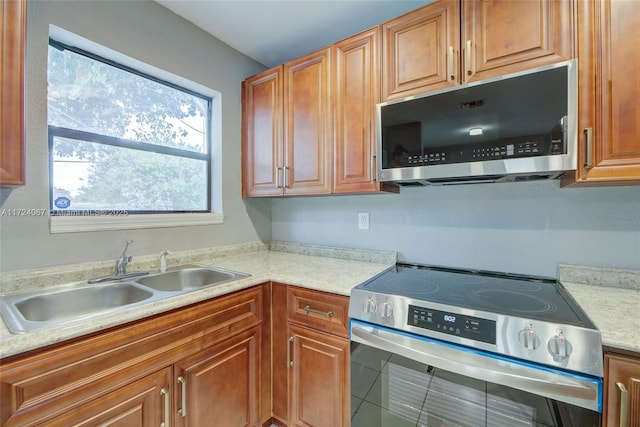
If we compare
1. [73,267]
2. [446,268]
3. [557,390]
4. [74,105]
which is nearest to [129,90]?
[74,105]

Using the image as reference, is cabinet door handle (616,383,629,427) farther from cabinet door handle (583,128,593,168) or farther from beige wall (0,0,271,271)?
beige wall (0,0,271,271)

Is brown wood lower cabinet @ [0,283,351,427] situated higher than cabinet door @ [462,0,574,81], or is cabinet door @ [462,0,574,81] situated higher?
cabinet door @ [462,0,574,81]

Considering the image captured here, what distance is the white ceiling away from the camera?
1.67 meters

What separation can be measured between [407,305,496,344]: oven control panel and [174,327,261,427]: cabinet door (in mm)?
842

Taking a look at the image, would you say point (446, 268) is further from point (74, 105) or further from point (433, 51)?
point (74, 105)

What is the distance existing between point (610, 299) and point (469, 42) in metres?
1.26

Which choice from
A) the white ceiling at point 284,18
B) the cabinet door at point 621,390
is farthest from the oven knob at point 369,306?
the white ceiling at point 284,18

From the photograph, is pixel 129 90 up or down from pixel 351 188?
up

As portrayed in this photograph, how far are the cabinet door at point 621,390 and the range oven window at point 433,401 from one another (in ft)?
0.13

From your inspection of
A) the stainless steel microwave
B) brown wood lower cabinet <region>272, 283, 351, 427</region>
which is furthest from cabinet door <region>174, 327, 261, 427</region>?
the stainless steel microwave

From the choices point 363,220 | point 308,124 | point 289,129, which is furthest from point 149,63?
point 363,220

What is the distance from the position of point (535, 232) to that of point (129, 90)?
2.43m

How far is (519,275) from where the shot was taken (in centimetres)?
151

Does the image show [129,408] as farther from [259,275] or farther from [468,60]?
[468,60]
